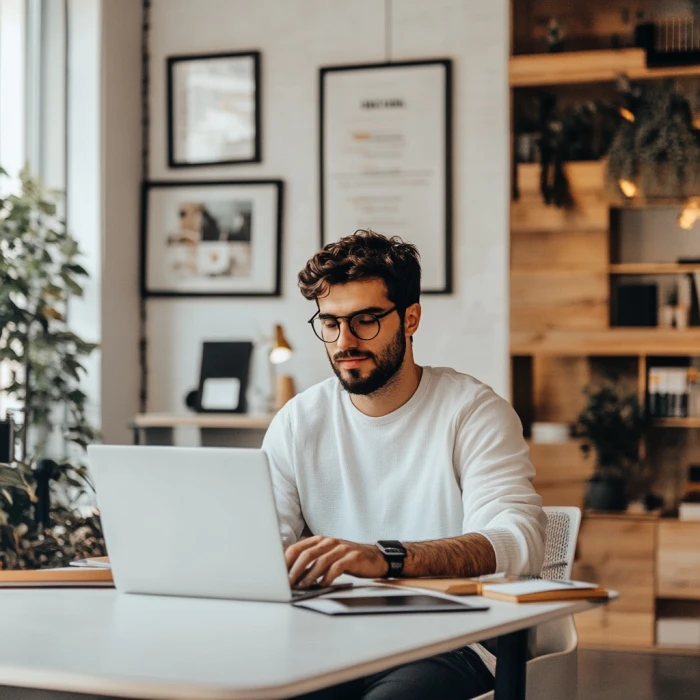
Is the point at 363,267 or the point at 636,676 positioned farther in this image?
the point at 636,676

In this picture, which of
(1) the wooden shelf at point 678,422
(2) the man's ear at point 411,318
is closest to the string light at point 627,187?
(1) the wooden shelf at point 678,422

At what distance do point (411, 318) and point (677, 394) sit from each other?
2.82 metres

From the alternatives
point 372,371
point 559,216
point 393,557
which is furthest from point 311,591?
point 559,216

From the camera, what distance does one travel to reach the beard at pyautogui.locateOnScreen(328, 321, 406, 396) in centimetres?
240

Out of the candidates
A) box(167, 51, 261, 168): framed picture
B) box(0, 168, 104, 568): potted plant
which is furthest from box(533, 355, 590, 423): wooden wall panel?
box(0, 168, 104, 568): potted plant

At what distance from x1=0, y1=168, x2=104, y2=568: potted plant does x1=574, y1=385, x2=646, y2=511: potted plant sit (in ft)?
7.05

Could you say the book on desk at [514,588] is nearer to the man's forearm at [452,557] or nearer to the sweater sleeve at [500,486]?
the man's forearm at [452,557]

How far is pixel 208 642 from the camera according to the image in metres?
1.49

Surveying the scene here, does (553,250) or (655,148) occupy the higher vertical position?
(655,148)

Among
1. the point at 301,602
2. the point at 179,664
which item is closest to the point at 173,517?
the point at 301,602

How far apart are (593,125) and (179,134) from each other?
1979mm

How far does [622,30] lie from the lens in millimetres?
5316

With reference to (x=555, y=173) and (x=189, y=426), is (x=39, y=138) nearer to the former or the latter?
(x=189, y=426)

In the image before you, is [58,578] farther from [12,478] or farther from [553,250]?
[553,250]
